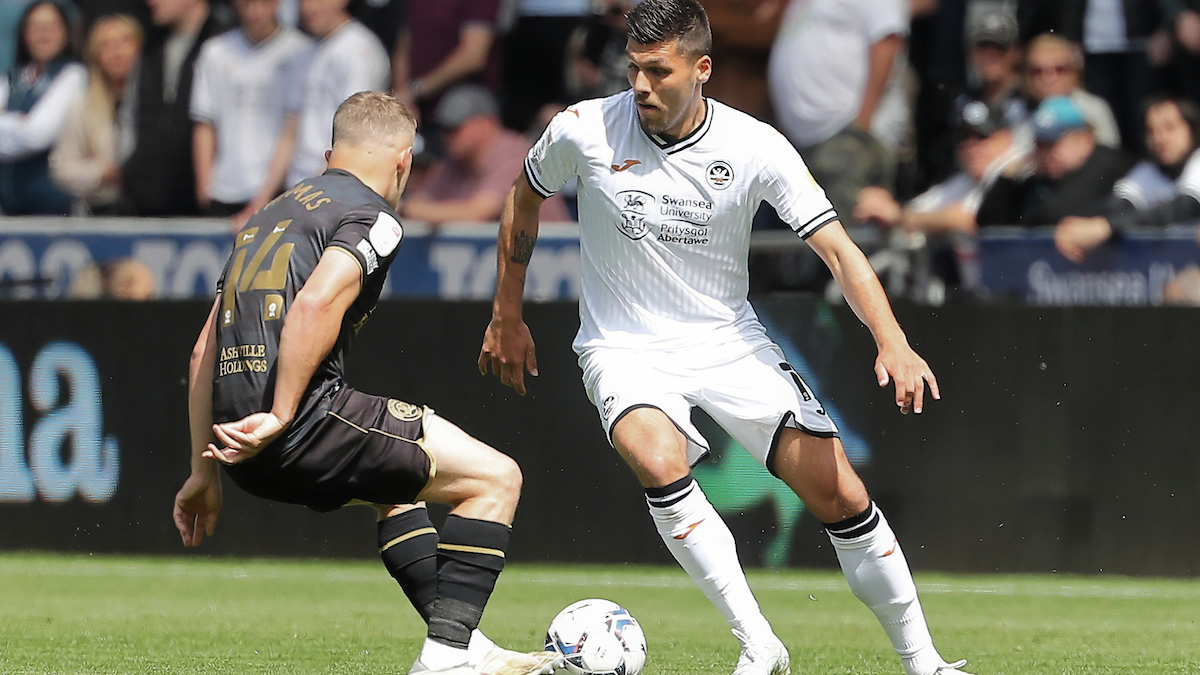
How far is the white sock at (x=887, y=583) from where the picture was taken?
199 inches

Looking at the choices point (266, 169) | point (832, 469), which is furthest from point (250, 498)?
point (832, 469)

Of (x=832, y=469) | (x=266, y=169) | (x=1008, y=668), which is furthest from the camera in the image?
(x=266, y=169)

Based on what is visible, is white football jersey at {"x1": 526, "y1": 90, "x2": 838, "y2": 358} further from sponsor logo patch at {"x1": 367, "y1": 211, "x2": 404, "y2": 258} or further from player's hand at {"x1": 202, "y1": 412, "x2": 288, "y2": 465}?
player's hand at {"x1": 202, "y1": 412, "x2": 288, "y2": 465}

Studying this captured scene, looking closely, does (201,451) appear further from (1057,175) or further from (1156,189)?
(1156,189)

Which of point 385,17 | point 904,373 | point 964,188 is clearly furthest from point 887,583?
point 385,17

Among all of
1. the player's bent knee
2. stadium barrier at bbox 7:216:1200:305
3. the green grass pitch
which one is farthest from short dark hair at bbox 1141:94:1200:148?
the player's bent knee

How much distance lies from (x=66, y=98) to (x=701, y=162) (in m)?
6.80

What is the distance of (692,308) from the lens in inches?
213

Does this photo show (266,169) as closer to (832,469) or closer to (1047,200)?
(1047,200)

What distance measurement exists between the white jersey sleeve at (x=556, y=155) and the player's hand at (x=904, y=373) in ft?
4.30

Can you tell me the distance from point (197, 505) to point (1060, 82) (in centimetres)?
624

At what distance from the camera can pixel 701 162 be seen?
532 cm

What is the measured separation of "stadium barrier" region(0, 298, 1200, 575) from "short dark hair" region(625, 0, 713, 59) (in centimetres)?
341

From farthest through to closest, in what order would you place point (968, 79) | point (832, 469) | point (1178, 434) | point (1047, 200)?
point (968, 79) < point (1047, 200) < point (1178, 434) < point (832, 469)
